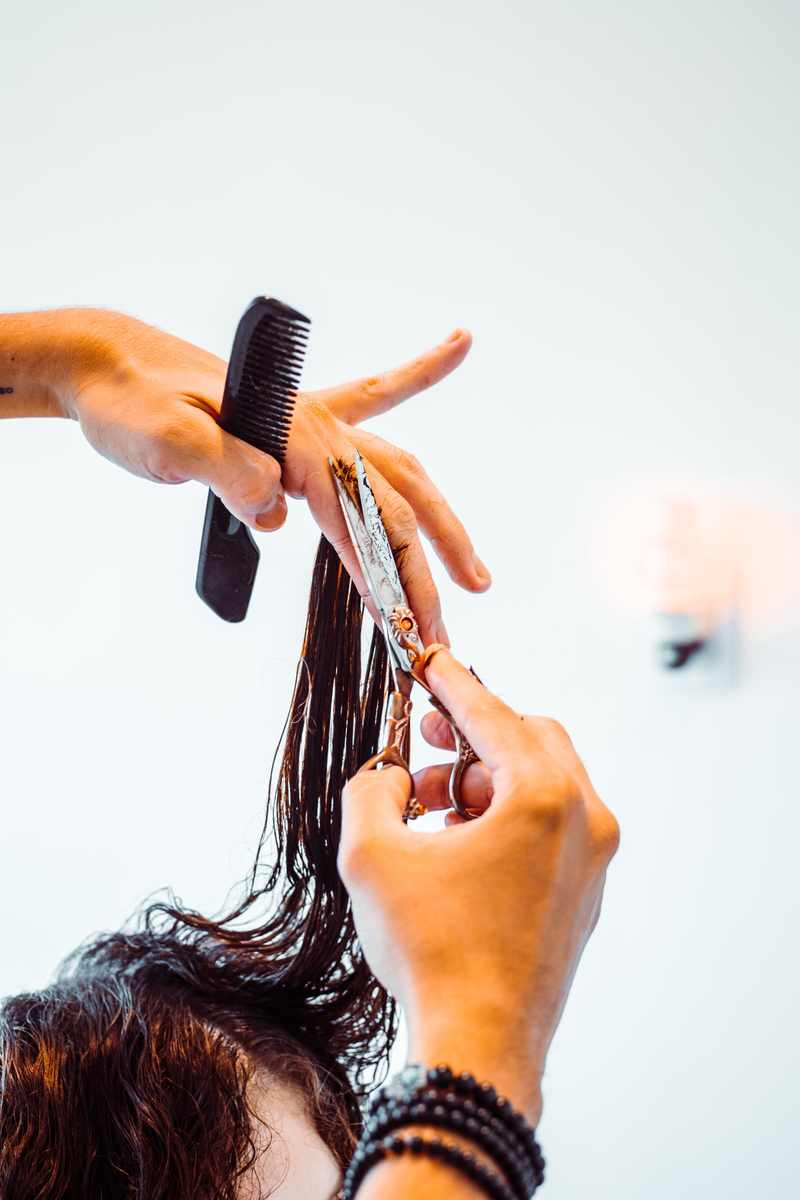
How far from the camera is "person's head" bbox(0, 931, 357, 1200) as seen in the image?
74cm

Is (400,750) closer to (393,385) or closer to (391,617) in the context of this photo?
(391,617)

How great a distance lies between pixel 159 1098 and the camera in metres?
0.77

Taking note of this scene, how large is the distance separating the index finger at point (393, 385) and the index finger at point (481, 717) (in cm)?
36

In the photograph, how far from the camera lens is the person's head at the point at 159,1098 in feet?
2.43

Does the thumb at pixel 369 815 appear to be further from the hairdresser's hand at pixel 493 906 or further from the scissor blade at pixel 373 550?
the scissor blade at pixel 373 550

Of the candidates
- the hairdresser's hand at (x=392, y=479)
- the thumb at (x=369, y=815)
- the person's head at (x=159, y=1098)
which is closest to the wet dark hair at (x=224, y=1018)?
the person's head at (x=159, y=1098)

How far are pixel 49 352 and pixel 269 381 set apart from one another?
19 cm

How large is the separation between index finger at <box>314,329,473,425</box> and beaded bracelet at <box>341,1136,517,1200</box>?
61 cm

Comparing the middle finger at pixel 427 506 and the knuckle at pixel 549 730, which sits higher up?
the middle finger at pixel 427 506

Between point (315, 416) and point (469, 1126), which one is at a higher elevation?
point (315, 416)

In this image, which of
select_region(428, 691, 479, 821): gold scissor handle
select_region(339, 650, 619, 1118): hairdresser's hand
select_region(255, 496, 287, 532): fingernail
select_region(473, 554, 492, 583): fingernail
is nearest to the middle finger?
select_region(473, 554, 492, 583): fingernail

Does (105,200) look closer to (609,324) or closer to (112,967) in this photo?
(609,324)

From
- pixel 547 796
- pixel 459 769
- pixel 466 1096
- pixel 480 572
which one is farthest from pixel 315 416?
pixel 466 1096

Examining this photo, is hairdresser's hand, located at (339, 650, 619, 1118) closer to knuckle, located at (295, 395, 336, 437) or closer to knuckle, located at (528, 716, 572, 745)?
knuckle, located at (528, 716, 572, 745)
